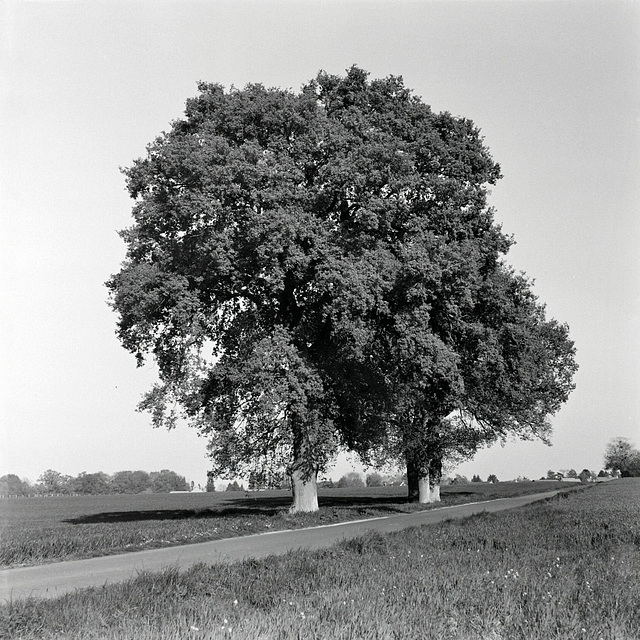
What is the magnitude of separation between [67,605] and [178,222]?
17612 millimetres

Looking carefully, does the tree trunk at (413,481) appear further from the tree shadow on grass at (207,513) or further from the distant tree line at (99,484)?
the distant tree line at (99,484)

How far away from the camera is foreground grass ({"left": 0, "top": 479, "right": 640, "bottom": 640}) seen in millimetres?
6418

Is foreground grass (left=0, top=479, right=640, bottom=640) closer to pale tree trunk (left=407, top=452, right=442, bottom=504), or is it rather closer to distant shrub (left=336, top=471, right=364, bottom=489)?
pale tree trunk (left=407, top=452, right=442, bottom=504)

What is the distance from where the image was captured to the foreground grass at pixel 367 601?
642cm

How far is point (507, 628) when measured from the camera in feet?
22.6

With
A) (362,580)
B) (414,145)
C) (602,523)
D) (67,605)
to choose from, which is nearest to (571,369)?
(414,145)

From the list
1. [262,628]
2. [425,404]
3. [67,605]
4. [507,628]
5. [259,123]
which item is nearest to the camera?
[262,628]

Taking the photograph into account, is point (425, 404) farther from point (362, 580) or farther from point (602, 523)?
point (362, 580)

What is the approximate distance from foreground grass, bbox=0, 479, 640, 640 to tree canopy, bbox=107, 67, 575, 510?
11867 mm

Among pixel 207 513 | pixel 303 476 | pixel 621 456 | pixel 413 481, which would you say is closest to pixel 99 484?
pixel 621 456

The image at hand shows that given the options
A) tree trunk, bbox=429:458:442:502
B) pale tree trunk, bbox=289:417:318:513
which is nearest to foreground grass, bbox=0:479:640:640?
pale tree trunk, bbox=289:417:318:513

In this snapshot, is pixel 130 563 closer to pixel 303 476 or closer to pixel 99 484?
pixel 303 476

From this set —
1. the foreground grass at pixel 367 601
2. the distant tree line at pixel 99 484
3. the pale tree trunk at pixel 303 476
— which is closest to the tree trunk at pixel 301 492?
the pale tree trunk at pixel 303 476

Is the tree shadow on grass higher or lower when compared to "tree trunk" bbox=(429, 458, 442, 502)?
lower
